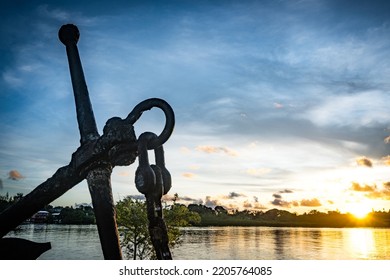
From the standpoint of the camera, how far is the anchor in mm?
3172

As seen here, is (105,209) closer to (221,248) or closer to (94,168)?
(94,168)

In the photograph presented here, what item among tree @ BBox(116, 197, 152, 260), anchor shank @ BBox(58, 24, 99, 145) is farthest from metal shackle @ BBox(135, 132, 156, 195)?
tree @ BBox(116, 197, 152, 260)

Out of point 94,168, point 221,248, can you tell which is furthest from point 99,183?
point 221,248

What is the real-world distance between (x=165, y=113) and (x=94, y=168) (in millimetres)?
870

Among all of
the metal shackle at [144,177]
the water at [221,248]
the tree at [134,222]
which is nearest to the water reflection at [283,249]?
the water at [221,248]

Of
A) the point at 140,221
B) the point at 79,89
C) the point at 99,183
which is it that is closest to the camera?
the point at 99,183

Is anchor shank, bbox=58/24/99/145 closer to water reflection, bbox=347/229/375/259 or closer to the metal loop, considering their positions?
the metal loop

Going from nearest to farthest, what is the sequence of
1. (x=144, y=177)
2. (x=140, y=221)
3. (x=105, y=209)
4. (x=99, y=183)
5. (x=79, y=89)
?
(x=144, y=177)
(x=105, y=209)
(x=99, y=183)
(x=79, y=89)
(x=140, y=221)

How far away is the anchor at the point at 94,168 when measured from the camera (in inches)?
125

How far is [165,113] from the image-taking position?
9.97 feet

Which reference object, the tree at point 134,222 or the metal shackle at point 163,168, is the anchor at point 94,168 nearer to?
the metal shackle at point 163,168

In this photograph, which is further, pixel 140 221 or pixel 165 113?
pixel 140 221

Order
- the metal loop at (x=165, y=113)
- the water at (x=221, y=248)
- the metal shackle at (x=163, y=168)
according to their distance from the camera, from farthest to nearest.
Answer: the water at (x=221, y=248), the metal loop at (x=165, y=113), the metal shackle at (x=163, y=168)
